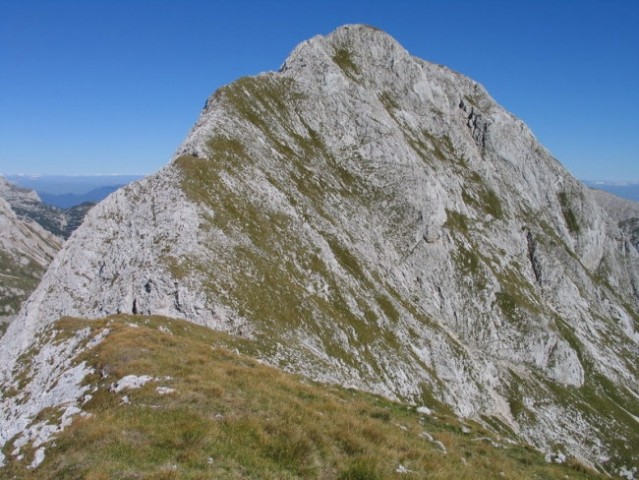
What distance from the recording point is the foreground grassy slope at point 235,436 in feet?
40.5

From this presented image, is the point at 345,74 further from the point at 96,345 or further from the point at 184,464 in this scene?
the point at 184,464

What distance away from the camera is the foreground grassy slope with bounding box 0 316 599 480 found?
1234 centimetres

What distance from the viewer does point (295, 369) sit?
40.9m

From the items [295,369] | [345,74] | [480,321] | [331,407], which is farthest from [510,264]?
[331,407]

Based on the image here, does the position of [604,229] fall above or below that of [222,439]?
above

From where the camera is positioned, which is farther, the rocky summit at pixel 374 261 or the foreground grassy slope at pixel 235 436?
the rocky summit at pixel 374 261

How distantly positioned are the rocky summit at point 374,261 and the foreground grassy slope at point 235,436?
2.19 m

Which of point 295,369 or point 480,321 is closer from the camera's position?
point 295,369

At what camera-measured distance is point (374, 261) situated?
90562 millimetres

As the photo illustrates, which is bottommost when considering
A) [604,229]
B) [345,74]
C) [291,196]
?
[291,196]

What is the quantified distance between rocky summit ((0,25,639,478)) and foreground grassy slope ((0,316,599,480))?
219cm

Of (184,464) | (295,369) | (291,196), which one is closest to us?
(184,464)

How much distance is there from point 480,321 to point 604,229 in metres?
120

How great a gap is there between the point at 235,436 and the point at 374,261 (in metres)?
78.2
